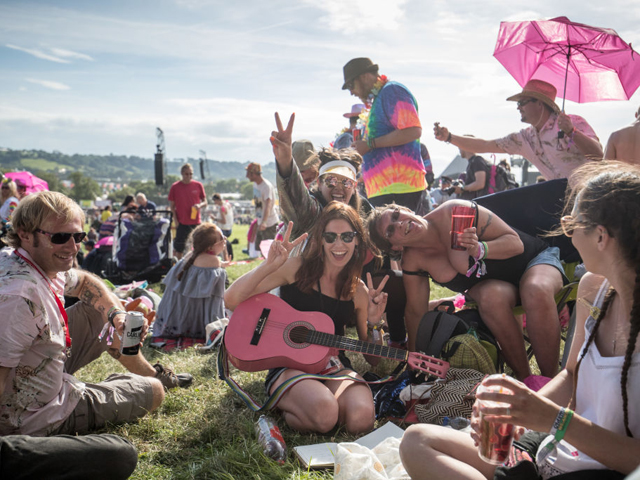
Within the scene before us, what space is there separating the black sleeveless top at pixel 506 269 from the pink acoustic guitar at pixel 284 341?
756mm

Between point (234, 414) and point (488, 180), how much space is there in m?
5.74

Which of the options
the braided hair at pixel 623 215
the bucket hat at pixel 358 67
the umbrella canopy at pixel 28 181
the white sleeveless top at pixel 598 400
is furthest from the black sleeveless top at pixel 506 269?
the umbrella canopy at pixel 28 181

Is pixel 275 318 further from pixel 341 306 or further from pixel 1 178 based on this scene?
pixel 1 178

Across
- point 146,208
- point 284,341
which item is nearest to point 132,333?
point 284,341

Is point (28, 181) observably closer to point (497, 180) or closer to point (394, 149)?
point (394, 149)

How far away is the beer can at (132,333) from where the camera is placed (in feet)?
9.12

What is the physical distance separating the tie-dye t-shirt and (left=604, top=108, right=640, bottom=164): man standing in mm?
1641

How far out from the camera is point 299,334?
316cm

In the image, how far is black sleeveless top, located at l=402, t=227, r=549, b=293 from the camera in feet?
11.3

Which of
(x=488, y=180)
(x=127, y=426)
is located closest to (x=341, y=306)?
(x=127, y=426)

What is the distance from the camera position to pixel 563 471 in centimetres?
165

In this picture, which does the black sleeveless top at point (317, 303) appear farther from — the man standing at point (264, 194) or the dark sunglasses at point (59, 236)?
the man standing at point (264, 194)

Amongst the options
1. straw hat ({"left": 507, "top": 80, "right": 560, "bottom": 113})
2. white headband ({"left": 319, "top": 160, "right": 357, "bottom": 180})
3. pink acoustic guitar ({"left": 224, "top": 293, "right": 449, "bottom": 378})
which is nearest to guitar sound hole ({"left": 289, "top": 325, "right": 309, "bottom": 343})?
pink acoustic guitar ({"left": 224, "top": 293, "right": 449, "bottom": 378})

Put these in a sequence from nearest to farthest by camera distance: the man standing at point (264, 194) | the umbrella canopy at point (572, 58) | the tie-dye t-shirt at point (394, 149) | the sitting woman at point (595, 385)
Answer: the sitting woman at point (595, 385)
the umbrella canopy at point (572, 58)
the tie-dye t-shirt at point (394, 149)
the man standing at point (264, 194)
